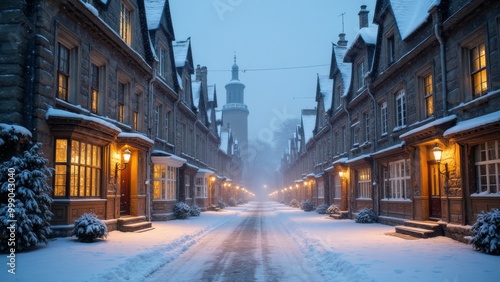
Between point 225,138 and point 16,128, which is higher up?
point 225,138

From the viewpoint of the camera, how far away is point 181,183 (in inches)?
1112

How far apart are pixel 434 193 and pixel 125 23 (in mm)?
14331

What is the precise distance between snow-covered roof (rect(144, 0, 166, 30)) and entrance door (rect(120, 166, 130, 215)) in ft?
28.1

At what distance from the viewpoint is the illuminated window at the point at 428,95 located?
54.1 feet

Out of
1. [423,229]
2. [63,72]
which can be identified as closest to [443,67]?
[423,229]

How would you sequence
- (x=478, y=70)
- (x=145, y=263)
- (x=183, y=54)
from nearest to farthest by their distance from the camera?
(x=145, y=263), (x=478, y=70), (x=183, y=54)

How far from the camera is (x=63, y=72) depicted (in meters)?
13.4

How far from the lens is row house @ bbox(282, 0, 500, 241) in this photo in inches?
489

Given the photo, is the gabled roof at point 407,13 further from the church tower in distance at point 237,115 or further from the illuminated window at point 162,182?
the church tower in distance at point 237,115

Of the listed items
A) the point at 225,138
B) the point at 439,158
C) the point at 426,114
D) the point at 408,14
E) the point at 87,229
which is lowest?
the point at 87,229

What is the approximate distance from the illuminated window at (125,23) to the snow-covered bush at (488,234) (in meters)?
14.7

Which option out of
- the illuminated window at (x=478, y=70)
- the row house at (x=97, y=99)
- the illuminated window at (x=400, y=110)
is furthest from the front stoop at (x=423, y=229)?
the row house at (x=97, y=99)

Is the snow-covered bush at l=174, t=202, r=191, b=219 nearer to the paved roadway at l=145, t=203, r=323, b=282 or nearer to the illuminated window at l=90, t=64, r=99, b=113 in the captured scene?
the paved roadway at l=145, t=203, r=323, b=282

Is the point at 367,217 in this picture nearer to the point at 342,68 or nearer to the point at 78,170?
the point at 342,68
